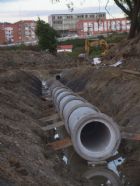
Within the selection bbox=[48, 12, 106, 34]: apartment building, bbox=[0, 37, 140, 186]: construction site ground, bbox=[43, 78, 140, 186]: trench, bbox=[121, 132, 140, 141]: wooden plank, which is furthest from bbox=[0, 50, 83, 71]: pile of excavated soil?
bbox=[48, 12, 106, 34]: apartment building

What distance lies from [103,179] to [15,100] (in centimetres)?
982

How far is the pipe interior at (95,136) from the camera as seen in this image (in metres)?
13.1

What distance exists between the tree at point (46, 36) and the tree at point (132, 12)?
107 ft

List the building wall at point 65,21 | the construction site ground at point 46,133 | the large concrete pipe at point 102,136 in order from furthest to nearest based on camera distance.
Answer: the building wall at point 65,21, the large concrete pipe at point 102,136, the construction site ground at point 46,133

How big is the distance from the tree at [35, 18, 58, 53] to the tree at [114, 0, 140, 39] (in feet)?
107

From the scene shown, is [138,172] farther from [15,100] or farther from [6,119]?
[15,100]

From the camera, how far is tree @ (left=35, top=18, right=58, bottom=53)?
238 feet

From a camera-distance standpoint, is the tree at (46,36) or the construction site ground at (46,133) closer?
the construction site ground at (46,133)

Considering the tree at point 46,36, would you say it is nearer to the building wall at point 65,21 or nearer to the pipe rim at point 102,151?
the pipe rim at point 102,151

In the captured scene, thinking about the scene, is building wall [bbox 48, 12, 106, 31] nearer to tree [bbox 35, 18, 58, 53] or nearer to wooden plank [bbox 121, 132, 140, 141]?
tree [bbox 35, 18, 58, 53]

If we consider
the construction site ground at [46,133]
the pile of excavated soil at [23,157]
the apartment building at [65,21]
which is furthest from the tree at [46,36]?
the apartment building at [65,21]

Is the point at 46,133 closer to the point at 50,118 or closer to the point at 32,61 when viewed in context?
the point at 50,118

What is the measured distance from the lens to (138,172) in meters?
11.7

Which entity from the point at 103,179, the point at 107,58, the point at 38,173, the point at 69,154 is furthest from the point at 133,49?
the point at 38,173
